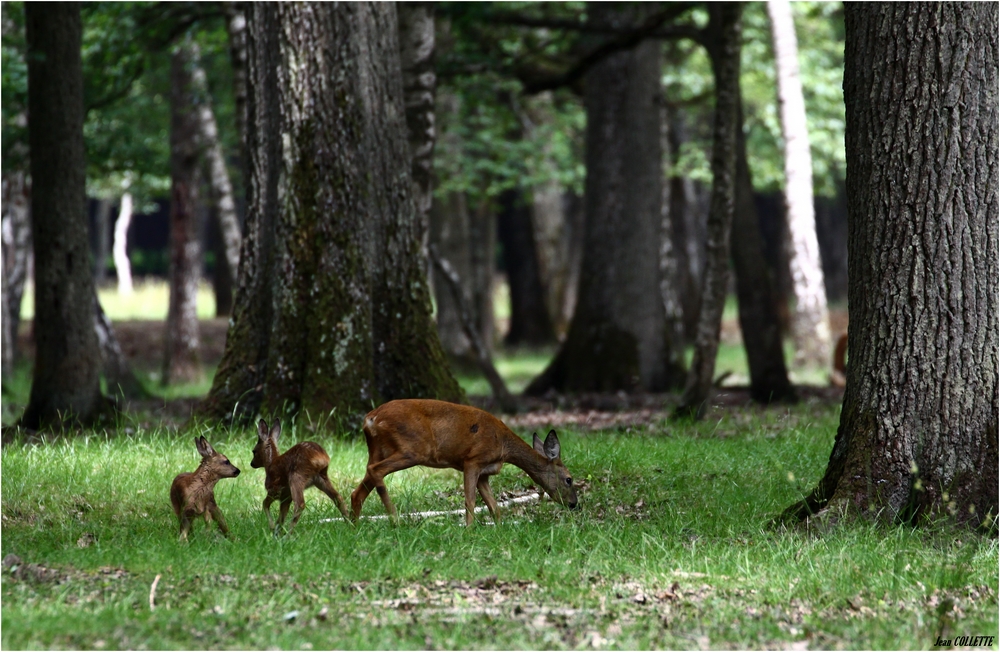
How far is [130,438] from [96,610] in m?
3.90

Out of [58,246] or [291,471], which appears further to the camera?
[58,246]

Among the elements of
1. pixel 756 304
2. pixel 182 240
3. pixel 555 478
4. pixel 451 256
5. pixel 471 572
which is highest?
pixel 182 240

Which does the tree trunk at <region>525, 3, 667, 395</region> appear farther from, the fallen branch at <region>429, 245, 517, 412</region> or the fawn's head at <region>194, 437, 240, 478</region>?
the fawn's head at <region>194, 437, 240, 478</region>

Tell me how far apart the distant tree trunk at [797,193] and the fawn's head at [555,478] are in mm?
12466

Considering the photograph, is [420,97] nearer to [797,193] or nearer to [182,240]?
[182,240]

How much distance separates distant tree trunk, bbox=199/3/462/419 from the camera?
8.98 m

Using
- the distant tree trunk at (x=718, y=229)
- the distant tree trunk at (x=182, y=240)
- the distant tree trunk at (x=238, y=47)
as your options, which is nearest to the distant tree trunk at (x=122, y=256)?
the distant tree trunk at (x=182, y=240)

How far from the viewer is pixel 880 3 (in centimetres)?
632

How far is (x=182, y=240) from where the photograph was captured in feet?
59.6

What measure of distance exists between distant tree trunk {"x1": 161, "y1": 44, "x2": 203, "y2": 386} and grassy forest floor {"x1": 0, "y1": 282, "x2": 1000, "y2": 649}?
31.3ft

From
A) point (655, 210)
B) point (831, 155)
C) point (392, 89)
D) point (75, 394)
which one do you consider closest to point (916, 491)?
point (392, 89)

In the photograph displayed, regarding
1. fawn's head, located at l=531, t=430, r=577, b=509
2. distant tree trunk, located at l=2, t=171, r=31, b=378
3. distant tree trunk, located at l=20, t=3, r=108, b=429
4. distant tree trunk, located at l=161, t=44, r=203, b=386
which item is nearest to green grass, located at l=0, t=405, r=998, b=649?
fawn's head, located at l=531, t=430, r=577, b=509

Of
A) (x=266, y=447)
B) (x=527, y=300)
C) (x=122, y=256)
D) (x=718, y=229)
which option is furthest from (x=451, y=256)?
(x=122, y=256)

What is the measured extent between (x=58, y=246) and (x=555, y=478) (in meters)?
5.73
